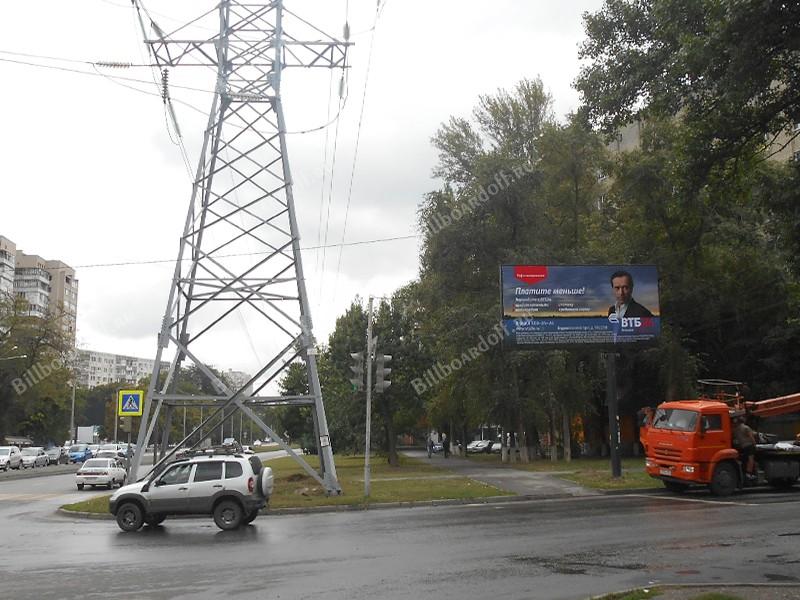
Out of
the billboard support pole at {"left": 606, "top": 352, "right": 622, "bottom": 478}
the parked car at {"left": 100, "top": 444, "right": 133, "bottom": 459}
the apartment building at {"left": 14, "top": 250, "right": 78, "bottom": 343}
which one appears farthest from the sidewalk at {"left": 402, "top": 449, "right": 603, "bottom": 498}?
the apartment building at {"left": 14, "top": 250, "right": 78, "bottom": 343}

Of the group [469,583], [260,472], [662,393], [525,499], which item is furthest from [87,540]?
[662,393]

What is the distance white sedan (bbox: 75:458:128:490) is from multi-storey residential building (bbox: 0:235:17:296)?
77186mm

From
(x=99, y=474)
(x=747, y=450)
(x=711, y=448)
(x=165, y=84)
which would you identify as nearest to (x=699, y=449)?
(x=711, y=448)

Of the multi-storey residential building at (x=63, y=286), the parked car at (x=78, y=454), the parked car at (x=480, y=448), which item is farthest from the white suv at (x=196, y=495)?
the multi-storey residential building at (x=63, y=286)

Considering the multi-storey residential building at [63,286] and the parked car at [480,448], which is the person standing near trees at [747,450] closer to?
the parked car at [480,448]

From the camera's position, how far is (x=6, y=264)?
104m

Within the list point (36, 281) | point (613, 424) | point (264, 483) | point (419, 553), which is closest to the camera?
point (419, 553)

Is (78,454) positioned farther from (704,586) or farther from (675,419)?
(704,586)

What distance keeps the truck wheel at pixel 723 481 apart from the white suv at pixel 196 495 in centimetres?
1267

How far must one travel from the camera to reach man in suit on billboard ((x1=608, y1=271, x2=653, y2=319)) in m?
26.2

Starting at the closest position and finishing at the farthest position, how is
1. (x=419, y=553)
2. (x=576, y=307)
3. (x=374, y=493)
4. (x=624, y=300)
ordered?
(x=419, y=553) < (x=374, y=493) < (x=576, y=307) < (x=624, y=300)

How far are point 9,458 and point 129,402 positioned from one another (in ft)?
102

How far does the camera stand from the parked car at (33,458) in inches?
2248

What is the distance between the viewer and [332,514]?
1983 cm
